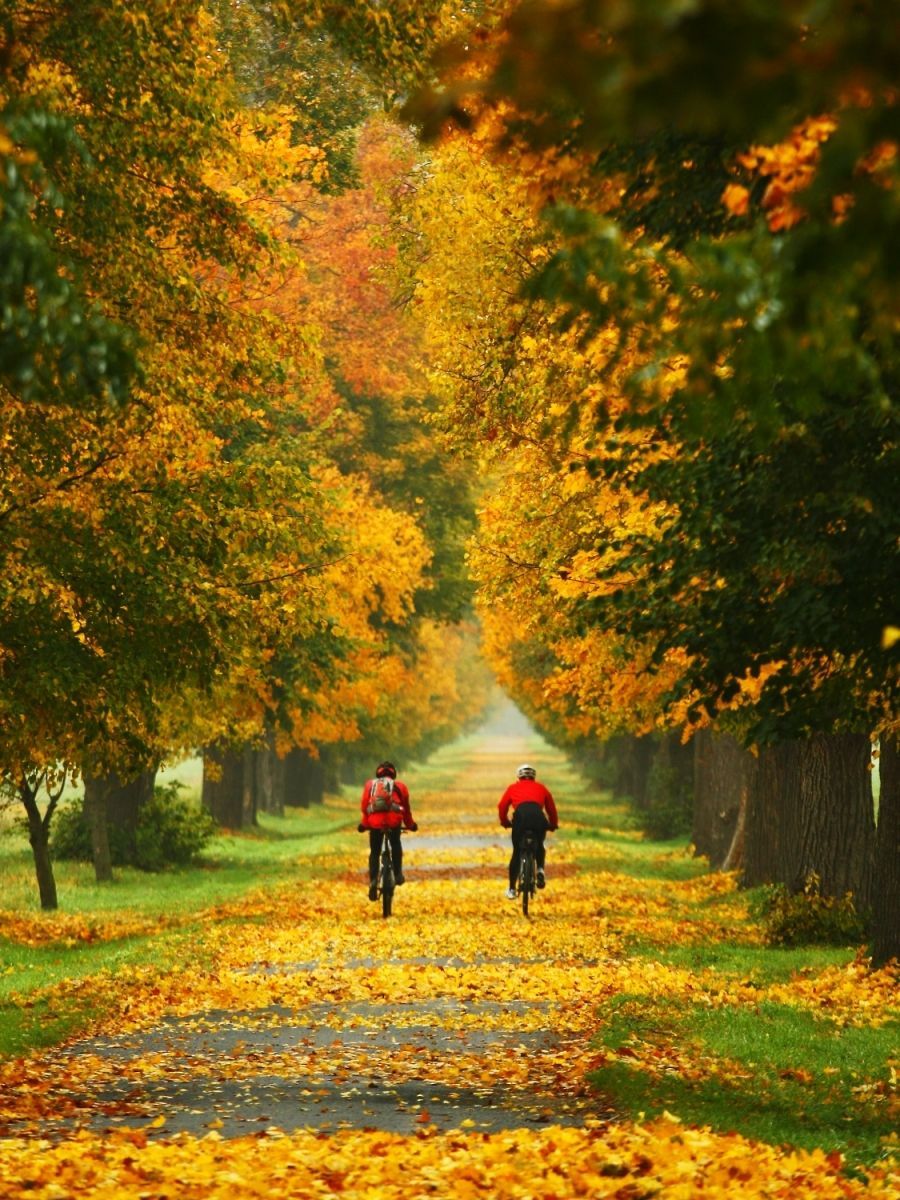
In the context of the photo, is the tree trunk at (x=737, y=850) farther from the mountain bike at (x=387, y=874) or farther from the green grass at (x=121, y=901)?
the mountain bike at (x=387, y=874)

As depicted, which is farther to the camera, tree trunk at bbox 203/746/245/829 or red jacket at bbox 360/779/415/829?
tree trunk at bbox 203/746/245/829

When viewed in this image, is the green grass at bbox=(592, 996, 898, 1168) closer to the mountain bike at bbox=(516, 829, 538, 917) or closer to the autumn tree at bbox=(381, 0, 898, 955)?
the autumn tree at bbox=(381, 0, 898, 955)

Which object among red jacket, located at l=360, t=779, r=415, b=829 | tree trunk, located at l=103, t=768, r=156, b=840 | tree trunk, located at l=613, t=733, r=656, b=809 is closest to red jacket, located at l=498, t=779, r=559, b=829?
red jacket, located at l=360, t=779, r=415, b=829

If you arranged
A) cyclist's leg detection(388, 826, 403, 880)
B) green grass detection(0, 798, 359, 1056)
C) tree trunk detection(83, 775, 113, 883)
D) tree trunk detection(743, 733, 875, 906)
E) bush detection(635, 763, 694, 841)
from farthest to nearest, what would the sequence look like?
bush detection(635, 763, 694, 841)
tree trunk detection(83, 775, 113, 883)
cyclist's leg detection(388, 826, 403, 880)
tree trunk detection(743, 733, 875, 906)
green grass detection(0, 798, 359, 1056)

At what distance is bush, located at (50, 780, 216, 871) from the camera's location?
1260 inches

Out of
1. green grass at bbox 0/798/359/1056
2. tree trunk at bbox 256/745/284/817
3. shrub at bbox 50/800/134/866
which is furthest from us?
tree trunk at bbox 256/745/284/817

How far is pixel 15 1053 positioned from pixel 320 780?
49.8 metres

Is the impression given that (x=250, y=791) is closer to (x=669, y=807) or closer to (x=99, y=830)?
(x=669, y=807)

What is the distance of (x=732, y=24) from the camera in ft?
11.2

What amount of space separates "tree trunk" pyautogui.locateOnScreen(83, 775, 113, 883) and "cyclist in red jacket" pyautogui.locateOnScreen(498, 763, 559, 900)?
28.3ft

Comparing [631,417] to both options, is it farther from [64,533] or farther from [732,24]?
[64,533]

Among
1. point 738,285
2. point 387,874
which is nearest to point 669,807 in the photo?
point 387,874

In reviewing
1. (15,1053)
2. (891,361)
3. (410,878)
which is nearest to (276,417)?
(410,878)

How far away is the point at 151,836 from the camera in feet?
106
